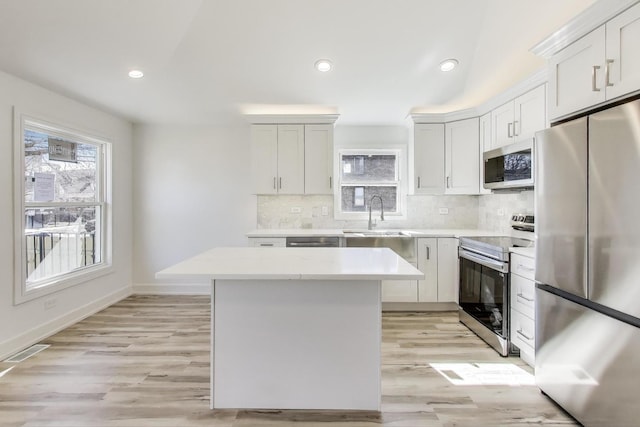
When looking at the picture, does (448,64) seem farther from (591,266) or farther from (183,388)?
(183,388)

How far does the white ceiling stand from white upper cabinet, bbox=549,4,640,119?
712mm

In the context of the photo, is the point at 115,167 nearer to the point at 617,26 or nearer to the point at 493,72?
the point at 493,72

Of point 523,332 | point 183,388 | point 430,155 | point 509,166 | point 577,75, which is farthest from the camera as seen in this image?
point 430,155

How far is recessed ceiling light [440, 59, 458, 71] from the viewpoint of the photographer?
3.17 meters

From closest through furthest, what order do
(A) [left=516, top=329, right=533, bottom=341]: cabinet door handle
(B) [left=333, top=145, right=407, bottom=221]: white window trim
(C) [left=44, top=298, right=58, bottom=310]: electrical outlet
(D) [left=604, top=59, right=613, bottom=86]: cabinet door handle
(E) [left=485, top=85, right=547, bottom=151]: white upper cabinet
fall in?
(D) [left=604, top=59, right=613, bottom=86]: cabinet door handle, (A) [left=516, top=329, right=533, bottom=341]: cabinet door handle, (E) [left=485, top=85, right=547, bottom=151]: white upper cabinet, (C) [left=44, top=298, right=58, bottom=310]: electrical outlet, (B) [left=333, top=145, right=407, bottom=221]: white window trim

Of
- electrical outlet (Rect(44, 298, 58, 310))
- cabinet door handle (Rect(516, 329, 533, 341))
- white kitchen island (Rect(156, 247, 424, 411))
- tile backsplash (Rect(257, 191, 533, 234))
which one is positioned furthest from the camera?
tile backsplash (Rect(257, 191, 533, 234))

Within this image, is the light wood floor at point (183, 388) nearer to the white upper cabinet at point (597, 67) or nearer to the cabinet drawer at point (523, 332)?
the cabinet drawer at point (523, 332)

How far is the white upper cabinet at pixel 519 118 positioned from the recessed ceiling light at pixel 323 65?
1728 millimetres

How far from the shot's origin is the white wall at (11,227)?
8.91ft

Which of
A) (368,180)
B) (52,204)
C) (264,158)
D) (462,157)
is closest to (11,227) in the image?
(52,204)

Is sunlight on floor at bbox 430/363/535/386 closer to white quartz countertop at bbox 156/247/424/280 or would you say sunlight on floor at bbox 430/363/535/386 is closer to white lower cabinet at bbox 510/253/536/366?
white lower cabinet at bbox 510/253/536/366

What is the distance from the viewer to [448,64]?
3205mm

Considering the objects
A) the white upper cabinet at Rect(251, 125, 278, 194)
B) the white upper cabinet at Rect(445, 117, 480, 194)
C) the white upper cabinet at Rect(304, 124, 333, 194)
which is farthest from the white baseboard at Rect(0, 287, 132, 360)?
the white upper cabinet at Rect(445, 117, 480, 194)

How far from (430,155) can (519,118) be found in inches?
45.7
